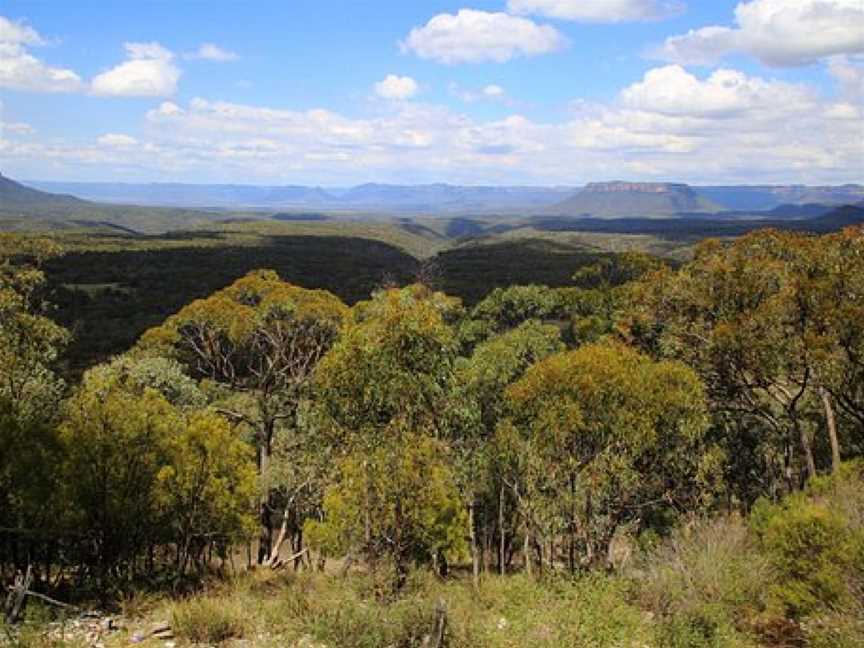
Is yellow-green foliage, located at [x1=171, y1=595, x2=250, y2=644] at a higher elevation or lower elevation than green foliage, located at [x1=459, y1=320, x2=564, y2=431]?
lower

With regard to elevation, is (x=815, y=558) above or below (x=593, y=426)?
below

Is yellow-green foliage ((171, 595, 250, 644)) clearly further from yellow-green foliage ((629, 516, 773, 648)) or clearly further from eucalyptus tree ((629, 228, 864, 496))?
eucalyptus tree ((629, 228, 864, 496))

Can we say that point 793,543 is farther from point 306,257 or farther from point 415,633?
point 306,257

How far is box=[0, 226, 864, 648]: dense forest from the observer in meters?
12.4

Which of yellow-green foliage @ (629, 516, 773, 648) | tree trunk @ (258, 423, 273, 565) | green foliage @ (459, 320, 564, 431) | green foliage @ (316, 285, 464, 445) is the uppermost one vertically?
green foliage @ (316, 285, 464, 445)

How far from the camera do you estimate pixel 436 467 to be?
15.0 meters

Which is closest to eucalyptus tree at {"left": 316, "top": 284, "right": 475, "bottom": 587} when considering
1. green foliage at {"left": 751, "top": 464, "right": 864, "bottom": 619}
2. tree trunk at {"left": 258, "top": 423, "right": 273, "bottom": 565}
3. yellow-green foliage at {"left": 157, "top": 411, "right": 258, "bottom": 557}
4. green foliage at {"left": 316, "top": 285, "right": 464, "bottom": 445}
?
green foliage at {"left": 316, "top": 285, "right": 464, "bottom": 445}

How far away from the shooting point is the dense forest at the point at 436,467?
12.4m

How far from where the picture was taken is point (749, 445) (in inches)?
1304

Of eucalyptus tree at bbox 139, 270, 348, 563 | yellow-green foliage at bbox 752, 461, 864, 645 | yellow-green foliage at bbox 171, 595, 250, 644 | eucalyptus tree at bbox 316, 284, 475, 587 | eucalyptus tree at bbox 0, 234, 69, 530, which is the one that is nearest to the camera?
yellow-green foliage at bbox 171, 595, 250, 644

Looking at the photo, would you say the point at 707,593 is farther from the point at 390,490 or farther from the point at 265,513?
the point at 265,513

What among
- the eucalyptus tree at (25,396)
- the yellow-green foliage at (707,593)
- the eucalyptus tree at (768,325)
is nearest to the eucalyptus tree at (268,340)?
the eucalyptus tree at (25,396)

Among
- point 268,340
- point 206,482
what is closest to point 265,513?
point 206,482

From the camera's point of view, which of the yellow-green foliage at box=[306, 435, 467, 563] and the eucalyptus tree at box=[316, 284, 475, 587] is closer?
the eucalyptus tree at box=[316, 284, 475, 587]
